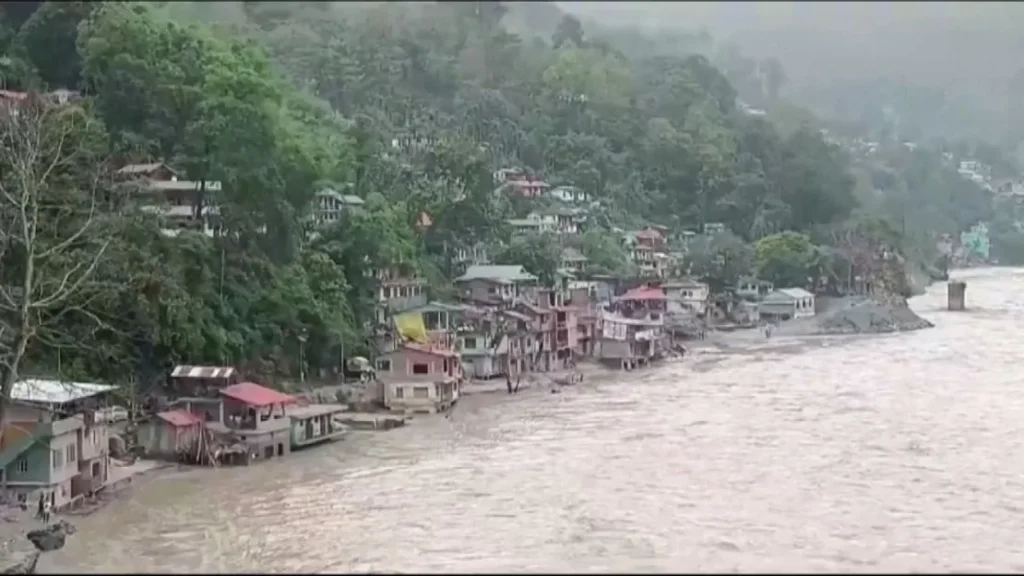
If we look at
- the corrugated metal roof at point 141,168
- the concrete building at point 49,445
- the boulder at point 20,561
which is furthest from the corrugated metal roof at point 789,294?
the boulder at point 20,561

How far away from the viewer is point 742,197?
22531 millimetres

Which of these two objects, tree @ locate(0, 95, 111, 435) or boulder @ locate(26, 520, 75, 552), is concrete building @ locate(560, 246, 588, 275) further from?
boulder @ locate(26, 520, 75, 552)

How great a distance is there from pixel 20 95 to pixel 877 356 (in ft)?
30.6

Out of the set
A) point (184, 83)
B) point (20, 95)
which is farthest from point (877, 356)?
point (20, 95)

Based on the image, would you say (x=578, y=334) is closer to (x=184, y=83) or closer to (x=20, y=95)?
(x=184, y=83)

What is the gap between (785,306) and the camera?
Result: 716 inches

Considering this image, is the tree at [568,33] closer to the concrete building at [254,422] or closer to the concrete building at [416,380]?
the concrete building at [416,380]

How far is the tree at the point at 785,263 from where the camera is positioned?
19.2 metres

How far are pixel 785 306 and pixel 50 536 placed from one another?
45.4ft

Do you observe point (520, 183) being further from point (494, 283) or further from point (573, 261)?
point (494, 283)

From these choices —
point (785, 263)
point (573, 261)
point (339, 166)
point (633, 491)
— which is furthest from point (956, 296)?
point (633, 491)

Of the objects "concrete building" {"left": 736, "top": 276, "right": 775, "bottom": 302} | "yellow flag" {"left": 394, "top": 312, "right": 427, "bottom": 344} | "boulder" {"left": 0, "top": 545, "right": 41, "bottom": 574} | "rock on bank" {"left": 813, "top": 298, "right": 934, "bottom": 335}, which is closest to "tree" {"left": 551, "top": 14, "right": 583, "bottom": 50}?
"concrete building" {"left": 736, "top": 276, "right": 775, "bottom": 302}

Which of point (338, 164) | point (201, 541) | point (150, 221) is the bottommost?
point (201, 541)

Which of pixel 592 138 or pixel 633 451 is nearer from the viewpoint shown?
pixel 633 451
